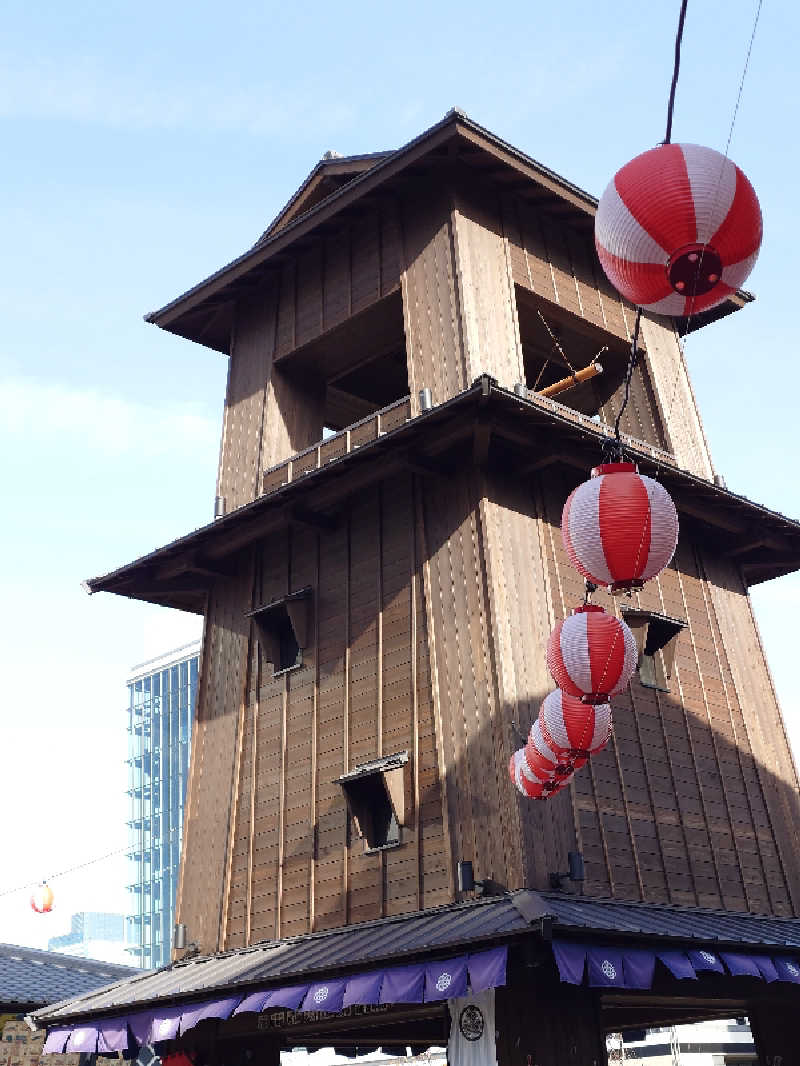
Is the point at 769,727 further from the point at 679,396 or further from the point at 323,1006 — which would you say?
the point at 323,1006

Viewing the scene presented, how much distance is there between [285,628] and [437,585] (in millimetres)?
3972

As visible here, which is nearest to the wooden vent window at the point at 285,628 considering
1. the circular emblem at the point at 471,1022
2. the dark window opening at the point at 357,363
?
the dark window opening at the point at 357,363

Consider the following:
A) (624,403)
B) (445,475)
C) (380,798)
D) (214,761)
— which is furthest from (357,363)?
(624,403)

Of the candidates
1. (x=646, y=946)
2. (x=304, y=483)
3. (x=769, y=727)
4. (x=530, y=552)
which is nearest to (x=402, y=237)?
(x=304, y=483)

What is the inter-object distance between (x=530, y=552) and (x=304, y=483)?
415 cm

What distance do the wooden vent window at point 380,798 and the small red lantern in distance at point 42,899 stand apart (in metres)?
25.1

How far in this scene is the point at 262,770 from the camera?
19141mm

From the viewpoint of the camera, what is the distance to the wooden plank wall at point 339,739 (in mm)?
16344

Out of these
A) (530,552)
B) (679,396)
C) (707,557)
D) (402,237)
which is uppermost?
(402,237)

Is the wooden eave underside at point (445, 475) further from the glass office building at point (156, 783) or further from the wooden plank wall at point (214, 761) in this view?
the glass office building at point (156, 783)

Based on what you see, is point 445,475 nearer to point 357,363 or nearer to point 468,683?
point 468,683

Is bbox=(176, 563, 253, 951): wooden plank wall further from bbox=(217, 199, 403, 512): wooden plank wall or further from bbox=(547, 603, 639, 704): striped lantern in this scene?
bbox=(547, 603, 639, 704): striped lantern

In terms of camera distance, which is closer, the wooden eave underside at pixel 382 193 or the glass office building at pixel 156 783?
the wooden eave underside at pixel 382 193

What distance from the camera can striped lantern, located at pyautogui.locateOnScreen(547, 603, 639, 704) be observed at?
12.8 meters
